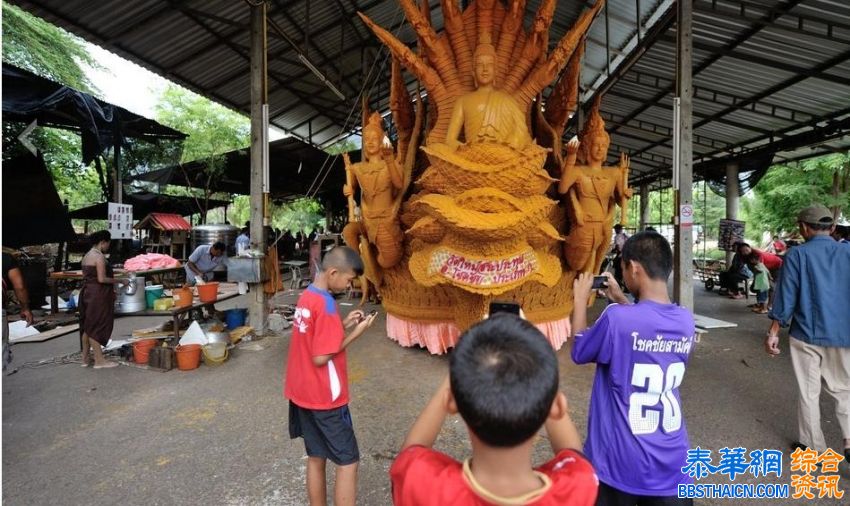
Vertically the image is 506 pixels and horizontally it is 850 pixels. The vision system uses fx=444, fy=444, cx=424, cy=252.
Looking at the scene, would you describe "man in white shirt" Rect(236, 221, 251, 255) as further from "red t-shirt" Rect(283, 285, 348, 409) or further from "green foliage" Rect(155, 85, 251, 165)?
"red t-shirt" Rect(283, 285, 348, 409)

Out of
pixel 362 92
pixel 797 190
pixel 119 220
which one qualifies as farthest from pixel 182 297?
pixel 797 190

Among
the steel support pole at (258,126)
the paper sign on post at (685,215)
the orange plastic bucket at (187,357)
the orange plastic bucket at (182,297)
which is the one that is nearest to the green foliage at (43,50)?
the steel support pole at (258,126)

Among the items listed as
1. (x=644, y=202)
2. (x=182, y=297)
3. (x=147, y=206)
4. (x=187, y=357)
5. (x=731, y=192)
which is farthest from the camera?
(x=644, y=202)

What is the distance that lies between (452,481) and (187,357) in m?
4.54

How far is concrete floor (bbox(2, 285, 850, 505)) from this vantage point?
263 centimetres

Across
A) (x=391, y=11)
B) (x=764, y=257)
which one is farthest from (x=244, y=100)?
(x=764, y=257)

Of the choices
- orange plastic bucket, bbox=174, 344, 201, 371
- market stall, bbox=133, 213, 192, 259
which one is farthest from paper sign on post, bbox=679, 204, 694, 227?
market stall, bbox=133, 213, 192, 259

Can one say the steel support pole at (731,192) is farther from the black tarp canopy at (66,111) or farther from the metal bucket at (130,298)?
the black tarp canopy at (66,111)

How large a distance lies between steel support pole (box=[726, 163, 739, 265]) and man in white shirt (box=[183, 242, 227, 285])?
40.9ft

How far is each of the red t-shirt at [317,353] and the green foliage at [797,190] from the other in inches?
630

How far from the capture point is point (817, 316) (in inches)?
113

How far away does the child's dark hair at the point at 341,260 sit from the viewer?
2197 millimetres

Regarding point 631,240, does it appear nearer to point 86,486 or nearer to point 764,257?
point 86,486

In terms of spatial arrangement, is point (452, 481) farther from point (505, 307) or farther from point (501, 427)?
point (505, 307)
